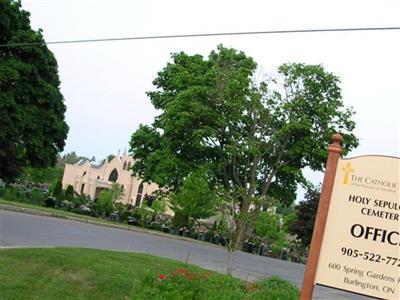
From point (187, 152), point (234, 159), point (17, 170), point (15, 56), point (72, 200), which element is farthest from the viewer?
point (72, 200)

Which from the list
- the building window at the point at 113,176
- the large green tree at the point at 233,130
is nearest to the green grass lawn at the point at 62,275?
the large green tree at the point at 233,130

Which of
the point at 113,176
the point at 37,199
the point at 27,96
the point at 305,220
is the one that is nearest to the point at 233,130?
the point at 27,96

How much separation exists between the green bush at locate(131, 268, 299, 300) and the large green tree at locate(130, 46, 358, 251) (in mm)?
17312

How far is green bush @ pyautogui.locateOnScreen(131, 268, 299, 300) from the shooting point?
7973 millimetres

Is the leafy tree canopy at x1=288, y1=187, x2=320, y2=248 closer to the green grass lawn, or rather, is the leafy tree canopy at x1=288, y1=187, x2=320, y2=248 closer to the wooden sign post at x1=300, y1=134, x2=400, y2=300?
the green grass lawn

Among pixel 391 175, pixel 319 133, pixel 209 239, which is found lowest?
pixel 209 239

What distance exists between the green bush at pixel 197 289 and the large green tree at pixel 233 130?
1731 cm

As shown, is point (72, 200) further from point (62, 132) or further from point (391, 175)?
point (391, 175)

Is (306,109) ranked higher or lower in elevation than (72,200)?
higher

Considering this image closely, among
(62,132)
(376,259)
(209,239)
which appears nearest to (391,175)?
(376,259)

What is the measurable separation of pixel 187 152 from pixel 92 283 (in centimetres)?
2282

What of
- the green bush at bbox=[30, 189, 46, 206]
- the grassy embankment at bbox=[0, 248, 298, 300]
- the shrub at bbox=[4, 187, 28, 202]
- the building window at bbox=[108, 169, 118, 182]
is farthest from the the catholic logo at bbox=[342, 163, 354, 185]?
the building window at bbox=[108, 169, 118, 182]

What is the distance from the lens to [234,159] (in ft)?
90.4

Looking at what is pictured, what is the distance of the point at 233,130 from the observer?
96.4 feet
